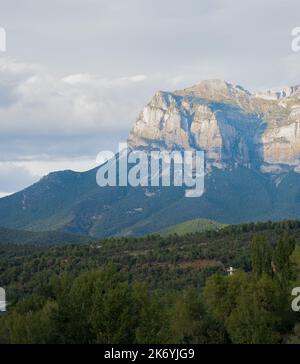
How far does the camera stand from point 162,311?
247 ft

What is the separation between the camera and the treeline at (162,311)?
6488 cm

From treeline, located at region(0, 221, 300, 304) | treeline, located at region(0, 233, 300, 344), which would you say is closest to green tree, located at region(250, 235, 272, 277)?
treeline, located at region(0, 233, 300, 344)

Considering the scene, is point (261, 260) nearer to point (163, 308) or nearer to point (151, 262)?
point (163, 308)

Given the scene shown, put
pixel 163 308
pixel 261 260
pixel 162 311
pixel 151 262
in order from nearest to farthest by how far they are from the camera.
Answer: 1. pixel 162 311
2. pixel 163 308
3. pixel 261 260
4. pixel 151 262

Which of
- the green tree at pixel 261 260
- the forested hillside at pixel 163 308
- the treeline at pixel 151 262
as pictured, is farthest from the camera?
the treeline at pixel 151 262

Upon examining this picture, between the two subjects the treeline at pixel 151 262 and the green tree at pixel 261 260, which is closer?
the green tree at pixel 261 260

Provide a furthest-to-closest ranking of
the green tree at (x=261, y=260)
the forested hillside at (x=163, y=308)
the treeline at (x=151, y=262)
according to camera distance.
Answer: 1. the treeline at (x=151, y=262)
2. the green tree at (x=261, y=260)
3. the forested hillside at (x=163, y=308)

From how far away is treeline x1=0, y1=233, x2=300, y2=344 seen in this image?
213ft

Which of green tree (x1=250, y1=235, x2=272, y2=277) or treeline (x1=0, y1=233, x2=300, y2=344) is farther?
green tree (x1=250, y1=235, x2=272, y2=277)

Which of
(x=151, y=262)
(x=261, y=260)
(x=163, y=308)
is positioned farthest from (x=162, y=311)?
(x=151, y=262)

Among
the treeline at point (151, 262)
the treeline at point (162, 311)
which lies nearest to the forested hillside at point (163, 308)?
the treeline at point (162, 311)

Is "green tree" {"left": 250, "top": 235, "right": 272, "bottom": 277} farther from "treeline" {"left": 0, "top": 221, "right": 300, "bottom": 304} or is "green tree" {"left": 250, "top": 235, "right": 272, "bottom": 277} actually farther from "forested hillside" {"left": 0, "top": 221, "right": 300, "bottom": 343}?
"treeline" {"left": 0, "top": 221, "right": 300, "bottom": 304}

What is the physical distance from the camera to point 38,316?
67.4m

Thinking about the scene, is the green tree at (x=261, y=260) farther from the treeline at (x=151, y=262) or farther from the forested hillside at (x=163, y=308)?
the treeline at (x=151, y=262)
